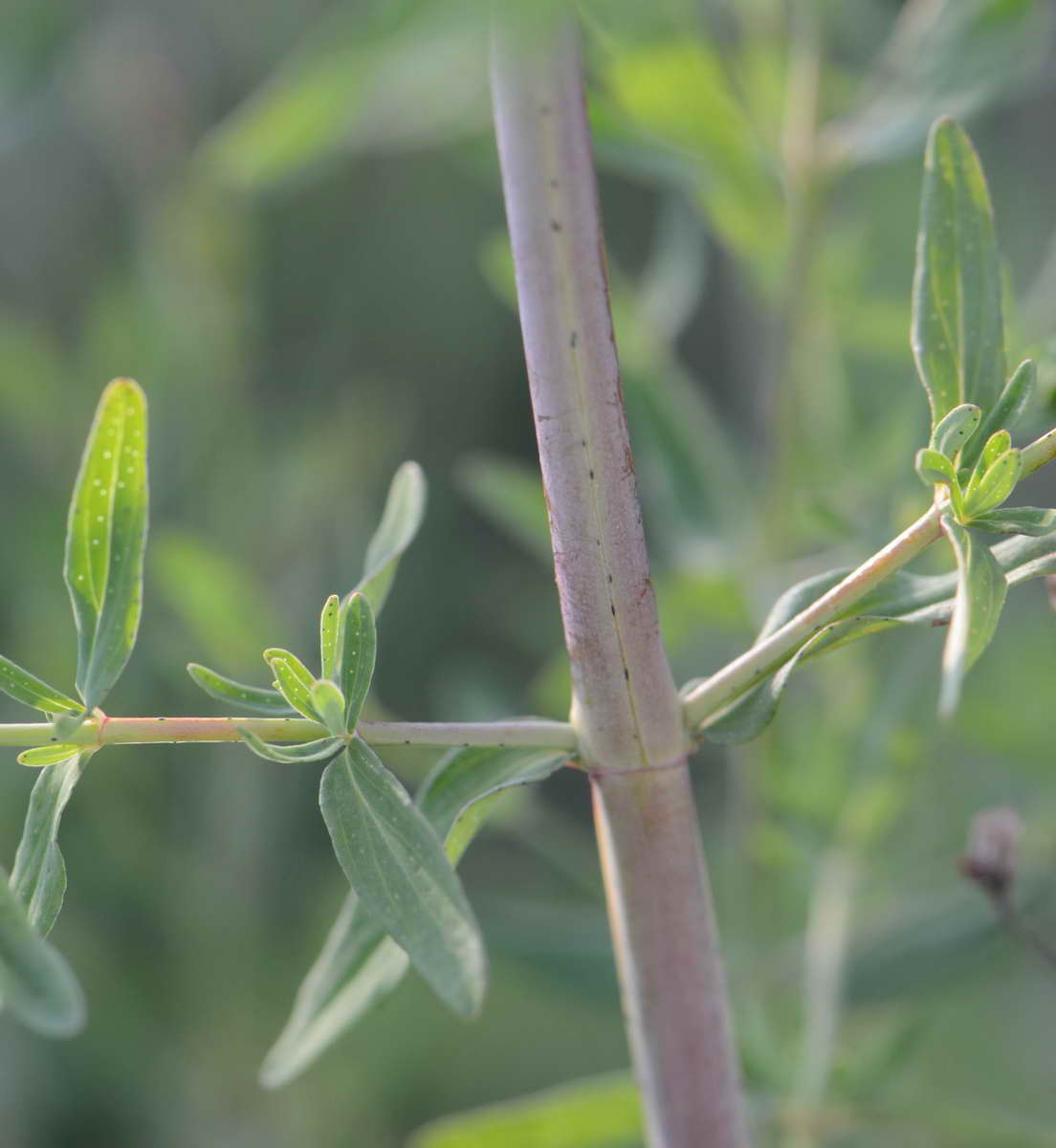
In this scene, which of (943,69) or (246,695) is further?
(943,69)

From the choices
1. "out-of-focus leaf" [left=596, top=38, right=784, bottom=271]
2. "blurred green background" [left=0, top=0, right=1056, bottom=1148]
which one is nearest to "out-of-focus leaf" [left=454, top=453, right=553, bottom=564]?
"blurred green background" [left=0, top=0, right=1056, bottom=1148]

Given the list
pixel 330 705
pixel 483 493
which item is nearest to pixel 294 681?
pixel 330 705

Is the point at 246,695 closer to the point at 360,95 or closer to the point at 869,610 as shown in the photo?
the point at 869,610

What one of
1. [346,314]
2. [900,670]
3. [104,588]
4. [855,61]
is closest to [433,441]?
[346,314]

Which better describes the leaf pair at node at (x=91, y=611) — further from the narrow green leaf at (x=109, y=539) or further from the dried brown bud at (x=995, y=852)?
the dried brown bud at (x=995, y=852)

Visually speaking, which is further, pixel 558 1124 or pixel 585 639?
pixel 558 1124

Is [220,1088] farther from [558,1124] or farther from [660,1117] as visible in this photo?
[660,1117]
